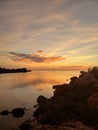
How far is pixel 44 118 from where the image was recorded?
34.5m

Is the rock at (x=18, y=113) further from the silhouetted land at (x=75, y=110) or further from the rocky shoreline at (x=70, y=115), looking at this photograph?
the silhouetted land at (x=75, y=110)

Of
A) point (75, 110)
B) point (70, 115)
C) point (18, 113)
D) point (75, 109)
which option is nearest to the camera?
point (70, 115)

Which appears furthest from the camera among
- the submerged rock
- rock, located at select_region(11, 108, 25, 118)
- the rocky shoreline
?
rock, located at select_region(11, 108, 25, 118)

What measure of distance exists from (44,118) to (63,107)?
3911 mm

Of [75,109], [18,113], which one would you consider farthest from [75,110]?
[18,113]

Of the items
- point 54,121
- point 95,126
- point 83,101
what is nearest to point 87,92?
point 83,101

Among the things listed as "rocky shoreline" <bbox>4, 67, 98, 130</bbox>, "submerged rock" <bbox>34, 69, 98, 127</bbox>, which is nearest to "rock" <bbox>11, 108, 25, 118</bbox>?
"rocky shoreline" <bbox>4, 67, 98, 130</bbox>

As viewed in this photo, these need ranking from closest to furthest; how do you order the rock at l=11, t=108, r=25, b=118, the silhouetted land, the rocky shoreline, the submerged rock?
the rocky shoreline < the silhouetted land < the submerged rock < the rock at l=11, t=108, r=25, b=118

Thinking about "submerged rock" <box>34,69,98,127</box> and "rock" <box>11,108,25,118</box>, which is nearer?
"submerged rock" <box>34,69,98,127</box>

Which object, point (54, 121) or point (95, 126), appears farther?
point (54, 121)

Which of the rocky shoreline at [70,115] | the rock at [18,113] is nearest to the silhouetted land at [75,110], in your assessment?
the rocky shoreline at [70,115]

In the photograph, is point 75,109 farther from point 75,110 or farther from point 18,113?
point 18,113

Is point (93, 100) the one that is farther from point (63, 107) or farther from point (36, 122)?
point (36, 122)

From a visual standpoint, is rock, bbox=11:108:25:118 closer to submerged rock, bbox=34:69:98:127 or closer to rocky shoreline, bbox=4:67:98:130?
rocky shoreline, bbox=4:67:98:130
